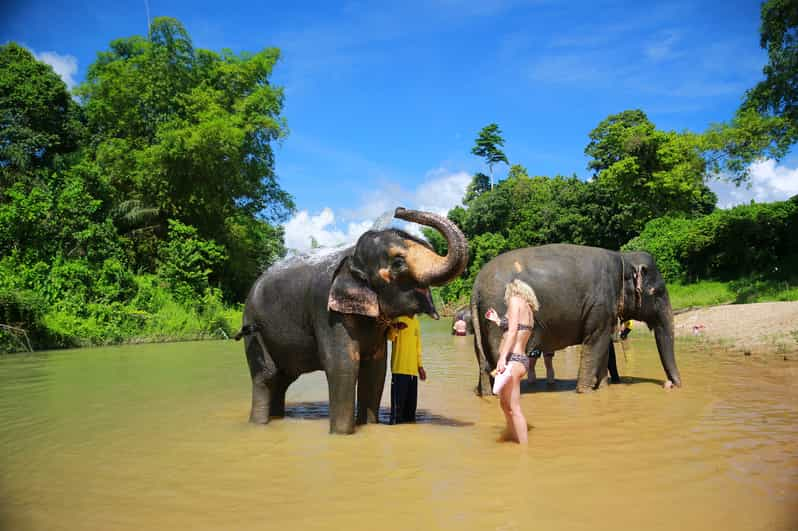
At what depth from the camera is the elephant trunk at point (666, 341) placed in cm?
891

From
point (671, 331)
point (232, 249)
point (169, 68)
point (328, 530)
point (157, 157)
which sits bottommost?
point (328, 530)

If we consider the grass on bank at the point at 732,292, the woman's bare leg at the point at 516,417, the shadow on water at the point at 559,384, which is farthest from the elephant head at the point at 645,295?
the grass on bank at the point at 732,292

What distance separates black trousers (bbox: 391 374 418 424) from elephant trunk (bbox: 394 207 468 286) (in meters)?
1.67

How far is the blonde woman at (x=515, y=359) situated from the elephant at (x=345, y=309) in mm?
756

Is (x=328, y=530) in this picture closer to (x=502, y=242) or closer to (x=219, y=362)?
(x=219, y=362)

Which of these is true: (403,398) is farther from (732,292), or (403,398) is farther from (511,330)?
(732,292)

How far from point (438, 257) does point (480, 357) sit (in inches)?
146

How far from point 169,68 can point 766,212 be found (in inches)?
1103

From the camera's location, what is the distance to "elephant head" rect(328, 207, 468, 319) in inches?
224

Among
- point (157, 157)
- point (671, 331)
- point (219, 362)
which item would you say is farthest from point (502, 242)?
point (671, 331)

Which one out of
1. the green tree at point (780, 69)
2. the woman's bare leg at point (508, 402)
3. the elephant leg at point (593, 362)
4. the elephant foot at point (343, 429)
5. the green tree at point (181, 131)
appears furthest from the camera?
the green tree at point (181, 131)

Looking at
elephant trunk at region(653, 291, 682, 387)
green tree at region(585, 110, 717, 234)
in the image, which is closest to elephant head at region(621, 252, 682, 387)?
elephant trunk at region(653, 291, 682, 387)

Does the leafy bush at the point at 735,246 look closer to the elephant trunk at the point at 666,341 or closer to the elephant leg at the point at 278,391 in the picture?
the elephant trunk at the point at 666,341

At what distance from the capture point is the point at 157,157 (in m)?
27.4
